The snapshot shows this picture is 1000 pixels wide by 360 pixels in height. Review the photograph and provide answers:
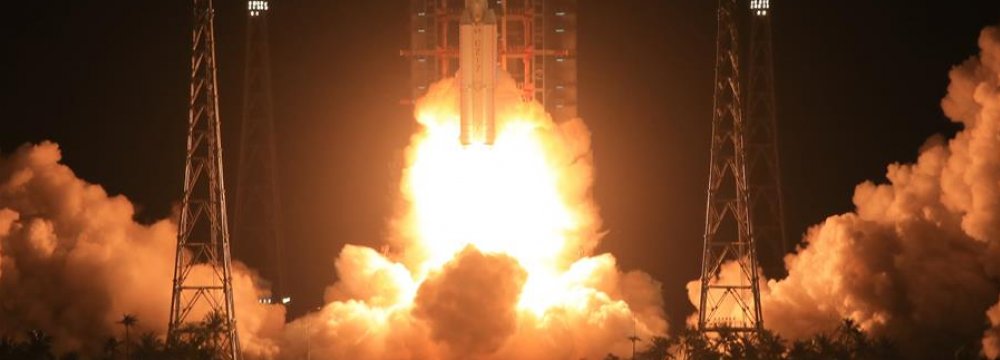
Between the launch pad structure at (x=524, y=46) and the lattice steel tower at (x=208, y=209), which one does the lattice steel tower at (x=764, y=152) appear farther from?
the lattice steel tower at (x=208, y=209)

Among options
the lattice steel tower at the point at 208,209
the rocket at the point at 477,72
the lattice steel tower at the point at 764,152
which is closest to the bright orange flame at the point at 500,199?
the rocket at the point at 477,72

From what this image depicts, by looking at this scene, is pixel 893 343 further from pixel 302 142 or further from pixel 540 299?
pixel 302 142

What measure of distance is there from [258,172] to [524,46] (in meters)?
9.73

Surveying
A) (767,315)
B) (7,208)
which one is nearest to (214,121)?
(7,208)

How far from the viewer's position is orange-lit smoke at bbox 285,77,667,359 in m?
61.0

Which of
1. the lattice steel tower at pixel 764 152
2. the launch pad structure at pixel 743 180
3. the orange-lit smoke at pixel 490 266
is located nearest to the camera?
the launch pad structure at pixel 743 180

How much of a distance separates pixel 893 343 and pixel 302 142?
69.1 feet

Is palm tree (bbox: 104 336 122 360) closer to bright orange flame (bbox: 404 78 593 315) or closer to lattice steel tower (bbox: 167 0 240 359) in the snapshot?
lattice steel tower (bbox: 167 0 240 359)

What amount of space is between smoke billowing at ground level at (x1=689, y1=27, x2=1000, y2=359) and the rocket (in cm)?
716

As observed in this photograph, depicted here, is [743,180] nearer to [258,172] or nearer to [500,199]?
[500,199]

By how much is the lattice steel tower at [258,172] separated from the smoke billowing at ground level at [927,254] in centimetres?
1195

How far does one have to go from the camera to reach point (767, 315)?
204ft

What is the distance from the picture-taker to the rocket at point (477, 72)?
61062 mm

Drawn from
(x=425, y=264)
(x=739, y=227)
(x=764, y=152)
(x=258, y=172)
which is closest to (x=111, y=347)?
(x=425, y=264)
